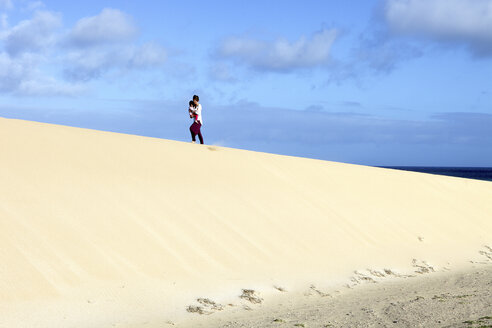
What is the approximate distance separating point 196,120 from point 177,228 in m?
5.19

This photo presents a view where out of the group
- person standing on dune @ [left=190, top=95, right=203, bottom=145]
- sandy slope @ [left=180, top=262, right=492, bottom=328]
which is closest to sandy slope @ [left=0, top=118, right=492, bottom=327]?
sandy slope @ [left=180, top=262, right=492, bottom=328]

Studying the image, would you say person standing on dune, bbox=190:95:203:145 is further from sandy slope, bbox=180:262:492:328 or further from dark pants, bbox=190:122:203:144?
sandy slope, bbox=180:262:492:328

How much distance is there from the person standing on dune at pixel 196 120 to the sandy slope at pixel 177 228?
70 cm

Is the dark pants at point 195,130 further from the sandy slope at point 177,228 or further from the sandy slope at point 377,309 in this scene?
the sandy slope at point 377,309

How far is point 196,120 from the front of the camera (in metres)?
13.9

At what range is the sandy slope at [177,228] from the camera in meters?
7.04

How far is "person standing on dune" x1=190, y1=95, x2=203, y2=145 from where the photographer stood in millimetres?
13604

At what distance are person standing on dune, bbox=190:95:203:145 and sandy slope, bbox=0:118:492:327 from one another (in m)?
0.70

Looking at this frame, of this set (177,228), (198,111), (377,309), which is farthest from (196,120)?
(377,309)

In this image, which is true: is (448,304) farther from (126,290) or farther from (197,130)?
(197,130)

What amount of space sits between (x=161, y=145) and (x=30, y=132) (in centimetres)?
280

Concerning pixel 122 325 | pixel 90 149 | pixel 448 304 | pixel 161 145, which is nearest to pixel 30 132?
pixel 90 149

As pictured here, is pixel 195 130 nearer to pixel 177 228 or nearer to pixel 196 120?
pixel 196 120

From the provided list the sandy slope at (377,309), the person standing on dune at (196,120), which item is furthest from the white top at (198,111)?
the sandy slope at (377,309)
